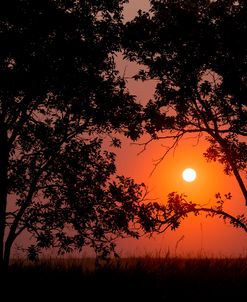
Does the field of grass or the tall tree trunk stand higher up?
the tall tree trunk

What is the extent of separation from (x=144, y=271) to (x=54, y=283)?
6.49ft

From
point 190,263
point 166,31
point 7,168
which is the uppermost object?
point 166,31

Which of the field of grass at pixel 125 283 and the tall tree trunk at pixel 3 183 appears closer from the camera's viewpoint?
the field of grass at pixel 125 283

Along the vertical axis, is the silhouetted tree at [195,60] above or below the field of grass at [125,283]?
above

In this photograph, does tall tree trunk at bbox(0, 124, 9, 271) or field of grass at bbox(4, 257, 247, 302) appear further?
tall tree trunk at bbox(0, 124, 9, 271)

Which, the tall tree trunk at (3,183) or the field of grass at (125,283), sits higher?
the tall tree trunk at (3,183)

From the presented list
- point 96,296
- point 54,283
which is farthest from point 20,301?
point 96,296

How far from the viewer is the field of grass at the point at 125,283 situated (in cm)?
1005

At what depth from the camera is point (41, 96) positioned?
628 inches

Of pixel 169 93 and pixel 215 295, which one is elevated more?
pixel 169 93

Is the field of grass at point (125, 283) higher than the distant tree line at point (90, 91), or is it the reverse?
the distant tree line at point (90, 91)

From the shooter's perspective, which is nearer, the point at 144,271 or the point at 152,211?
the point at 144,271

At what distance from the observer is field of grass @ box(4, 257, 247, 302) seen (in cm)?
1005

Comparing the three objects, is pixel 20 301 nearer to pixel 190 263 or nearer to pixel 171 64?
pixel 190 263
